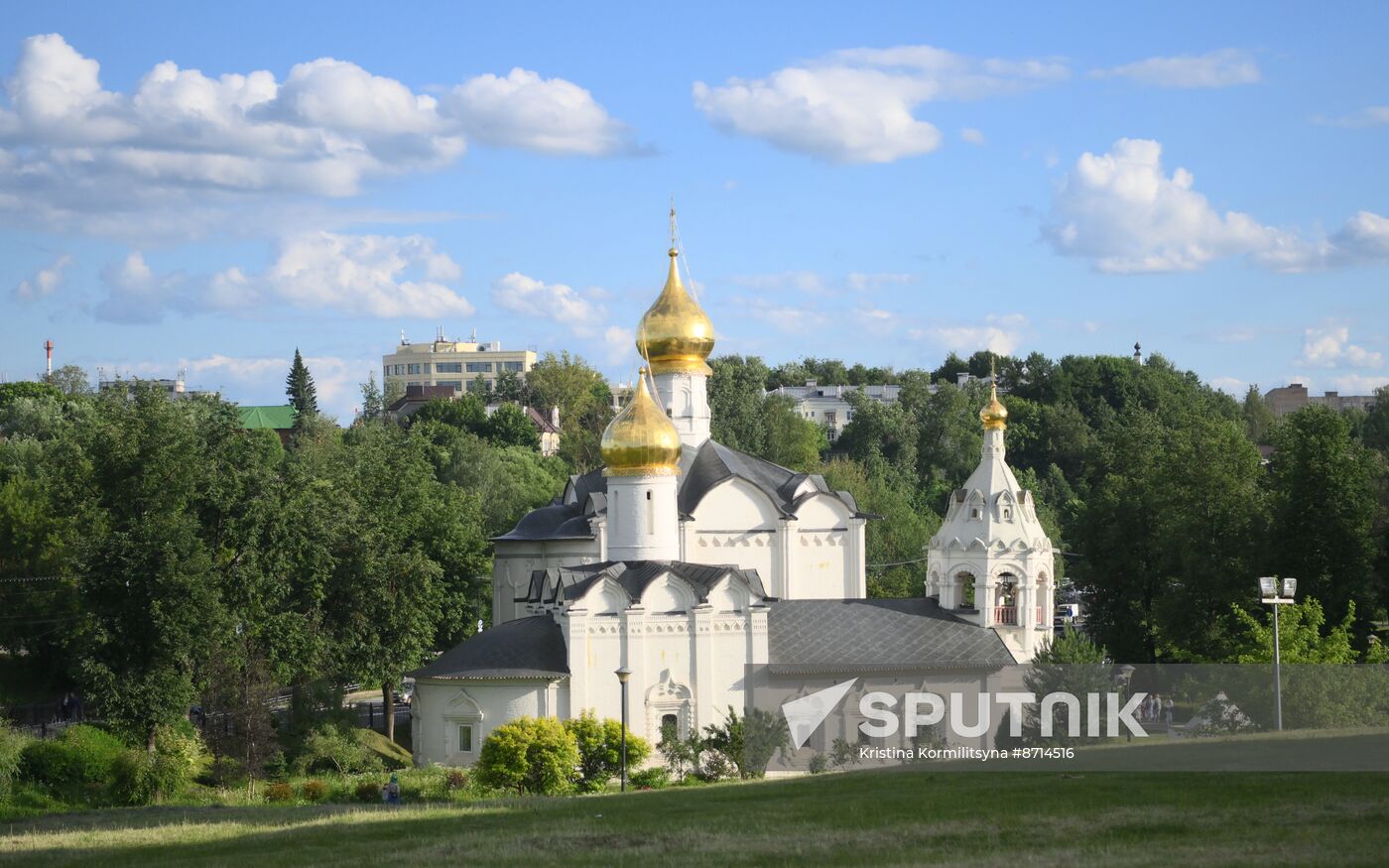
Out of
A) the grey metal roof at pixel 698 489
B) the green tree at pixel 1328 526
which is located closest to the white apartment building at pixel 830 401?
the grey metal roof at pixel 698 489

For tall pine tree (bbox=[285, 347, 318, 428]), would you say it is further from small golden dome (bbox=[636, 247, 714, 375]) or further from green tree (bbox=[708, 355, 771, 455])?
small golden dome (bbox=[636, 247, 714, 375])

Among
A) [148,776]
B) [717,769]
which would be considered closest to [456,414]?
[717,769]

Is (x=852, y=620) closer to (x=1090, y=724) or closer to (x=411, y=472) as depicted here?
(x=1090, y=724)

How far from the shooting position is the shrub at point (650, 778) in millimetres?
29297

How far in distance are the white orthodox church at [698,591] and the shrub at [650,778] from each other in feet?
6.24

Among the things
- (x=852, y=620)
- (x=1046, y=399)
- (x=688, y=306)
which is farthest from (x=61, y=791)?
(x=1046, y=399)

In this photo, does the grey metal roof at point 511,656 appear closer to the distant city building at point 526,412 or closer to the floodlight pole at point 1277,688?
the floodlight pole at point 1277,688

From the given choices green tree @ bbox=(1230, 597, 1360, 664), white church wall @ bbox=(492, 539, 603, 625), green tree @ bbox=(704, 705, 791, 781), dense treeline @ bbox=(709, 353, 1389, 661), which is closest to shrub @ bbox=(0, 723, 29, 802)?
green tree @ bbox=(704, 705, 791, 781)

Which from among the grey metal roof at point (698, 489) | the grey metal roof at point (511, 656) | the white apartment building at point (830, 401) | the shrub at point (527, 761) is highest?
the white apartment building at point (830, 401)

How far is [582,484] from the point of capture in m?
39.9

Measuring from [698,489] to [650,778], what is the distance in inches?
336

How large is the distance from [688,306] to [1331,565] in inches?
600

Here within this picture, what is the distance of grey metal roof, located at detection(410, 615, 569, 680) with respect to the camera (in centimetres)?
3161

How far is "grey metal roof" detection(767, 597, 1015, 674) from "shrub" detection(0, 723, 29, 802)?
536 inches
